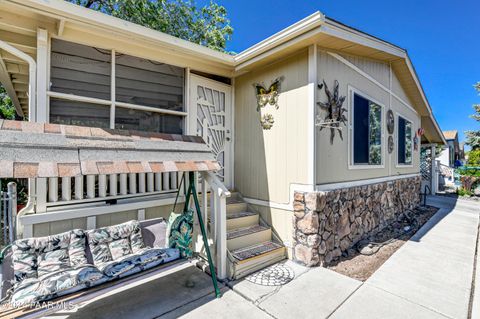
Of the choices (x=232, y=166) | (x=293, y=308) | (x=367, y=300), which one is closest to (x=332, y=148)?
(x=232, y=166)

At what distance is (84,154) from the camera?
7.16 feet

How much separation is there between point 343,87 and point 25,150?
4647 mm

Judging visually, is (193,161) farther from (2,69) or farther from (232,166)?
(2,69)

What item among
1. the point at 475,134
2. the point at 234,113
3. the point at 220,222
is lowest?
the point at 220,222

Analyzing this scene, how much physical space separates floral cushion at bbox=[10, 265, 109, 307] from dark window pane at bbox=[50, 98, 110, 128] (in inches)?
76.4

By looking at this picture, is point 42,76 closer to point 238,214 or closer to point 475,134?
point 238,214

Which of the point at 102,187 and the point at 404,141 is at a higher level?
the point at 404,141

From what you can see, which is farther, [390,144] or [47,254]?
[390,144]

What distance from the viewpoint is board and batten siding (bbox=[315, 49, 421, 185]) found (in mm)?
3766

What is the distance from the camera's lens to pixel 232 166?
4.75 metres

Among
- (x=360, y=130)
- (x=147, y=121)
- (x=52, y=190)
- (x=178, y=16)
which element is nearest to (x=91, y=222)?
(x=52, y=190)

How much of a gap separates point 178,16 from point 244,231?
1238 cm

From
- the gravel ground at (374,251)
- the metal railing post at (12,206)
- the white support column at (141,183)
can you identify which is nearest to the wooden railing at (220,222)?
the white support column at (141,183)

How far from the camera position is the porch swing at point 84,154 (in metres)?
1.84
